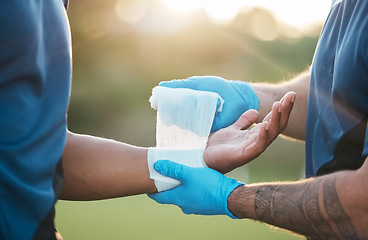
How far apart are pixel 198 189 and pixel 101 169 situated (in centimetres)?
43

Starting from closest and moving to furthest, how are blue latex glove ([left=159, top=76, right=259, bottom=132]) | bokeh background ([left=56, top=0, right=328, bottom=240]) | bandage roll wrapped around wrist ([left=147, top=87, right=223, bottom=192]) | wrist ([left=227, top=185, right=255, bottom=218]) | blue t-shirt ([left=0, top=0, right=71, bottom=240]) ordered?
blue t-shirt ([left=0, top=0, right=71, bottom=240])
wrist ([left=227, top=185, right=255, bottom=218])
bandage roll wrapped around wrist ([left=147, top=87, right=223, bottom=192])
blue latex glove ([left=159, top=76, right=259, bottom=132])
bokeh background ([left=56, top=0, right=328, bottom=240])

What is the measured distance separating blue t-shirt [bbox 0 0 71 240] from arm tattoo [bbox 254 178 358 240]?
0.86m

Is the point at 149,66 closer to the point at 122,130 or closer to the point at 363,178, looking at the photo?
the point at 122,130

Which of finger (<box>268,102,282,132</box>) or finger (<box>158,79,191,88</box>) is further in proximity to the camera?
finger (<box>158,79,191,88</box>)

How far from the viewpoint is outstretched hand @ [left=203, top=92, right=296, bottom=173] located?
61.6 inches

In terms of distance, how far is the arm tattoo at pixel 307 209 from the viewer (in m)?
1.46

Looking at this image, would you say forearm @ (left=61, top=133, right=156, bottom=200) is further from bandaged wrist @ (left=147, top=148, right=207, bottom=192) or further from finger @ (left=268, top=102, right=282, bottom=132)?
finger @ (left=268, top=102, right=282, bottom=132)

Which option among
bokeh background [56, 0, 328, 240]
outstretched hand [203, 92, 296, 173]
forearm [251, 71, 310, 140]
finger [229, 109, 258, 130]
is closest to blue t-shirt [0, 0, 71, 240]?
outstretched hand [203, 92, 296, 173]

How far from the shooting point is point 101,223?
638 cm

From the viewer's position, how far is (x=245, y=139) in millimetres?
1743

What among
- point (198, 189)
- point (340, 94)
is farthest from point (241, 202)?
point (340, 94)

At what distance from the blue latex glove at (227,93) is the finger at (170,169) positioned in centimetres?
37

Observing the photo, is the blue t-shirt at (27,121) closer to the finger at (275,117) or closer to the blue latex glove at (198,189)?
the blue latex glove at (198,189)

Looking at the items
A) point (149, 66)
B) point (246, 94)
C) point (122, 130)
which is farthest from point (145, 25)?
point (246, 94)
